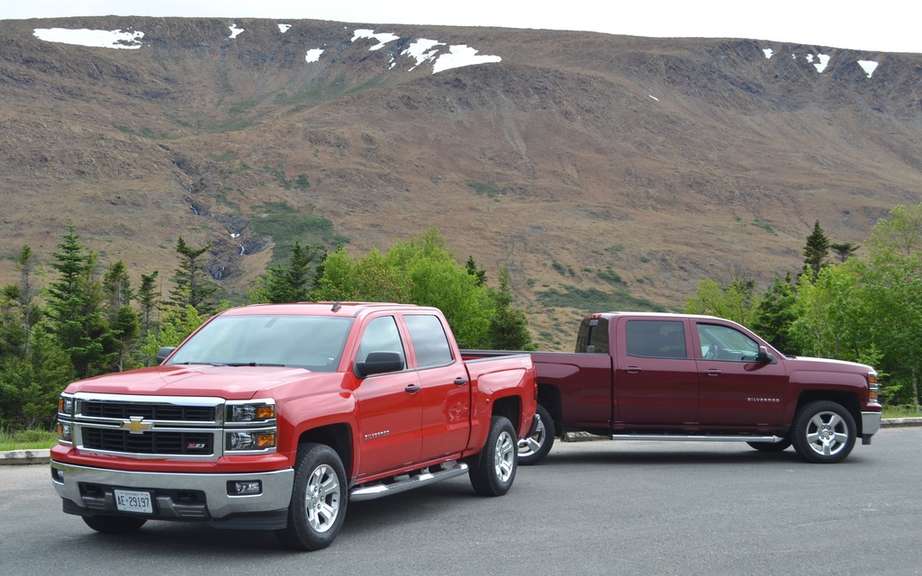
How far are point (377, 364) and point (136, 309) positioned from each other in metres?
89.3

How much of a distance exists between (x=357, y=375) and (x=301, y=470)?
1097 millimetres

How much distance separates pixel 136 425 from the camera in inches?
311

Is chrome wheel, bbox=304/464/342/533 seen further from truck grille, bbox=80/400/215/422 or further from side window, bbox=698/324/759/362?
side window, bbox=698/324/759/362

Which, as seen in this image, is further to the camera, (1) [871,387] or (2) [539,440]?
(1) [871,387]

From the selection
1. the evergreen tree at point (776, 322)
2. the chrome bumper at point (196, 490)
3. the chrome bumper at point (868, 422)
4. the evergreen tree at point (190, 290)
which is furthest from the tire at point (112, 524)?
the evergreen tree at point (190, 290)

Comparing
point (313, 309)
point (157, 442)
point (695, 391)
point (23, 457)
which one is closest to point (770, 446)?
point (695, 391)

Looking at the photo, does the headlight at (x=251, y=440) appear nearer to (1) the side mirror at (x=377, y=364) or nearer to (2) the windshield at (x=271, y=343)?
(2) the windshield at (x=271, y=343)

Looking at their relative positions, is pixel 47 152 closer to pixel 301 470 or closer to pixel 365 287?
pixel 365 287

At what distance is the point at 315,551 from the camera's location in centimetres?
838

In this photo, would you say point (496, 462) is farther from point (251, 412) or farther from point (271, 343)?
point (251, 412)

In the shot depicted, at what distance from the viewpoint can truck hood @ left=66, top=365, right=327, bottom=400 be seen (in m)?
7.93

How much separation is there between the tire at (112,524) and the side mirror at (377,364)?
80.8 inches

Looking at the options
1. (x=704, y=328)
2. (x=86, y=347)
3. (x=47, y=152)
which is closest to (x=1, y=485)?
(x=704, y=328)

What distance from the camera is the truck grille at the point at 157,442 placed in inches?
Answer: 309
